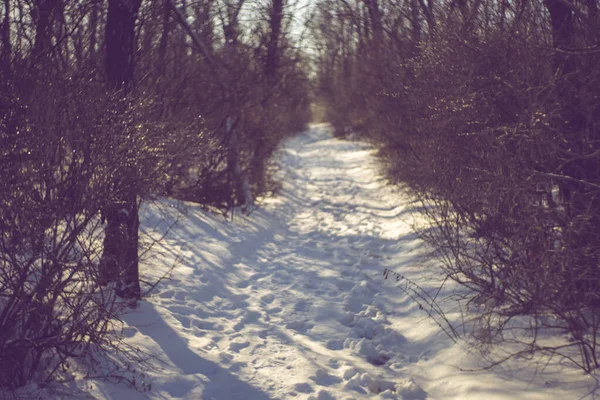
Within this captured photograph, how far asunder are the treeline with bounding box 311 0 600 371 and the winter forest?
0.03 metres

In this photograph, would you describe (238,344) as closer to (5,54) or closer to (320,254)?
(5,54)

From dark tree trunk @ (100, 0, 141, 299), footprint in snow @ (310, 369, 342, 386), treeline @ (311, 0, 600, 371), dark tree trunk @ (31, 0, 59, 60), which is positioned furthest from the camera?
dark tree trunk @ (100, 0, 141, 299)

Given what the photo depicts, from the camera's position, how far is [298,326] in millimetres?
5605

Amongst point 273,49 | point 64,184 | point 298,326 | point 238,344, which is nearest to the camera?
point 64,184

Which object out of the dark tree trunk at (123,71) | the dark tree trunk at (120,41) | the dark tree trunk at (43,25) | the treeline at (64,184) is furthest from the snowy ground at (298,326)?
the dark tree trunk at (43,25)

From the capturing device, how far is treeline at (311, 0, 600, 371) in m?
4.06

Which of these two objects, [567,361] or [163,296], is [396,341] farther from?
[163,296]

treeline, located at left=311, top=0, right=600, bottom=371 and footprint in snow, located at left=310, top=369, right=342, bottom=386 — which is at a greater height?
treeline, located at left=311, top=0, right=600, bottom=371

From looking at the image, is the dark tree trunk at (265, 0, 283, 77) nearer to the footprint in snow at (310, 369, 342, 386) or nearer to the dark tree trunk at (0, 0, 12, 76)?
the dark tree trunk at (0, 0, 12, 76)

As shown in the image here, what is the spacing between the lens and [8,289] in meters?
3.67

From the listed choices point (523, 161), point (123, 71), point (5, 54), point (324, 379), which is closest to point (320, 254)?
point (324, 379)

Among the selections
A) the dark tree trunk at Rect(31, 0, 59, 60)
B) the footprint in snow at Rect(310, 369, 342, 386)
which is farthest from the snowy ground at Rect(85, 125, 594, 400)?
the dark tree trunk at Rect(31, 0, 59, 60)

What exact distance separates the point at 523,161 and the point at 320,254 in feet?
14.7

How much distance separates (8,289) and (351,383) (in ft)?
8.73
